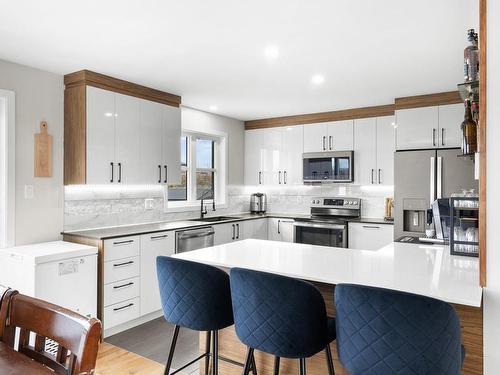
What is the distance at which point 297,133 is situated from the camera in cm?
566

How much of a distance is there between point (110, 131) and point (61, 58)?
805mm

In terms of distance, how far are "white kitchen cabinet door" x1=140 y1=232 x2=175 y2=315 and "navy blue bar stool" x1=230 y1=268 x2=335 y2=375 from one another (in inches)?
87.3

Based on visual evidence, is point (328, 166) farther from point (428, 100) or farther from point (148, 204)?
point (148, 204)

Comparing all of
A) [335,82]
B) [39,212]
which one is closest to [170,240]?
[39,212]

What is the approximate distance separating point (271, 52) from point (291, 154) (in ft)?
9.25

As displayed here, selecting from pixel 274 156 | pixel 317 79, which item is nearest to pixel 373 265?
pixel 317 79

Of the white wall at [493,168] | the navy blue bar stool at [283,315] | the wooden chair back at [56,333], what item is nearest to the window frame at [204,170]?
the navy blue bar stool at [283,315]

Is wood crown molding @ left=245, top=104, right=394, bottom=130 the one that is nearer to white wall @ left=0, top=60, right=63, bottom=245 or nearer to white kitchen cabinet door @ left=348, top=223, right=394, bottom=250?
white kitchen cabinet door @ left=348, top=223, right=394, bottom=250

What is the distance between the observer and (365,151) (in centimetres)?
509

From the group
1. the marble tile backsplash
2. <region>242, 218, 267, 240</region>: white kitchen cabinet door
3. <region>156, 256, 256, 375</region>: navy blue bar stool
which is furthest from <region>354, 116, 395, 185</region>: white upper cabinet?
<region>156, 256, 256, 375</region>: navy blue bar stool

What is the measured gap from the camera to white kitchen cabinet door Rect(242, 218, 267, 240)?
206 inches

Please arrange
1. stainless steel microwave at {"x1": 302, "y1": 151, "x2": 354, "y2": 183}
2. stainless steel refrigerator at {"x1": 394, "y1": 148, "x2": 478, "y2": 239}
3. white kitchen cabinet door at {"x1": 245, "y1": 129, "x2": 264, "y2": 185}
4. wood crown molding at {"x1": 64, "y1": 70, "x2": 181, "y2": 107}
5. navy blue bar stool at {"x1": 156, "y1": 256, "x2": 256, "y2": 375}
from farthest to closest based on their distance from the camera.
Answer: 1. white kitchen cabinet door at {"x1": 245, "y1": 129, "x2": 264, "y2": 185}
2. stainless steel microwave at {"x1": 302, "y1": 151, "x2": 354, "y2": 183}
3. stainless steel refrigerator at {"x1": 394, "y1": 148, "x2": 478, "y2": 239}
4. wood crown molding at {"x1": 64, "y1": 70, "x2": 181, "y2": 107}
5. navy blue bar stool at {"x1": 156, "y1": 256, "x2": 256, "y2": 375}

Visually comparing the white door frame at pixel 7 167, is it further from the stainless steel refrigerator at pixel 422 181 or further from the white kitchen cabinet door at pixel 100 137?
the stainless steel refrigerator at pixel 422 181

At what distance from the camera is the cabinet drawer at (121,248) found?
3367 millimetres
